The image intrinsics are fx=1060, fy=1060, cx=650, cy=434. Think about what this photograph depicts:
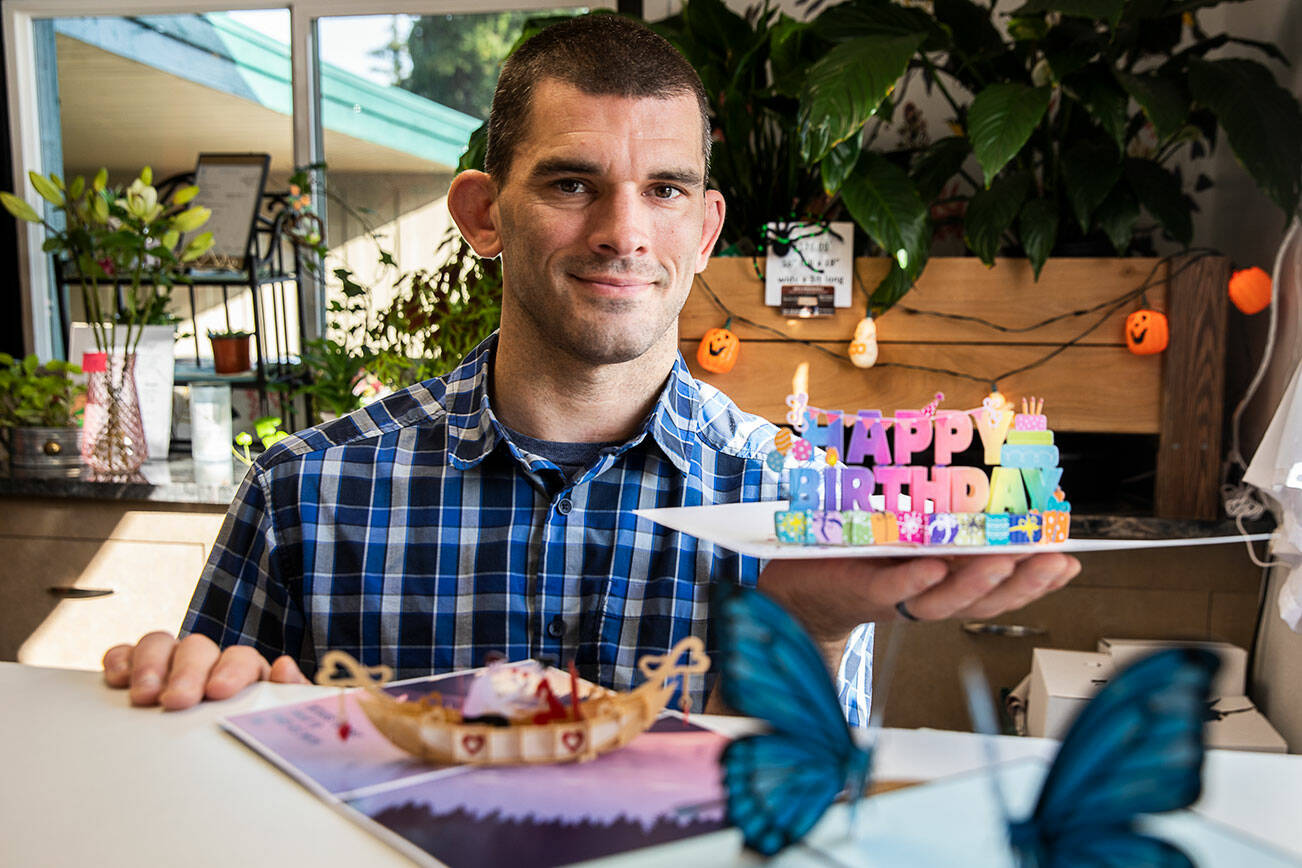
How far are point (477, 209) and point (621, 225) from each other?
274 mm

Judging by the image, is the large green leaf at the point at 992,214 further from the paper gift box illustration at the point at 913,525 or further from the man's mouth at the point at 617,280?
the paper gift box illustration at the point at 913,525

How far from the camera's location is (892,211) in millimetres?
1770

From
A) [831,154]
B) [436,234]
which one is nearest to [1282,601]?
[831,154]

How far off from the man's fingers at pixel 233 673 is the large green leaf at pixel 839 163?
1.39 m

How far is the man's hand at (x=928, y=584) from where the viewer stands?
0.57 metres

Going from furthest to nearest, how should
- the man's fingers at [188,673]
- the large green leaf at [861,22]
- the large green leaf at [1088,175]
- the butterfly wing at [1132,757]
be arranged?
the large green leaf at [861,22]
the large green leaf at [1088,175]
the man's fingers at [188,673]
the butterfly wing at [1132,757]

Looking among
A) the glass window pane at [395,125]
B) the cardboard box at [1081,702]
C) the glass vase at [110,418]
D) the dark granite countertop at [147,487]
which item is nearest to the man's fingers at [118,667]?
the cardboard box at [1081,702]

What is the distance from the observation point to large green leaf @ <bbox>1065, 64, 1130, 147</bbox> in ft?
5.55

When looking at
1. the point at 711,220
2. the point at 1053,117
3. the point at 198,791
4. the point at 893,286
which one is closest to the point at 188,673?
the point at 198,791

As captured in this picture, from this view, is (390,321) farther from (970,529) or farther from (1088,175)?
(970,529)

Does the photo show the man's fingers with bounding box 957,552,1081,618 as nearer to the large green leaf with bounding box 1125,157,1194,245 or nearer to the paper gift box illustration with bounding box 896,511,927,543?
the paper gift box illustration with bounding box 896,511,927,543

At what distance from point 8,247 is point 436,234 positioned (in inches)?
45.5

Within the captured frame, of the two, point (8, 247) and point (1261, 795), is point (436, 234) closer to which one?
point (8, 247)

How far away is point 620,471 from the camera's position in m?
1.04
